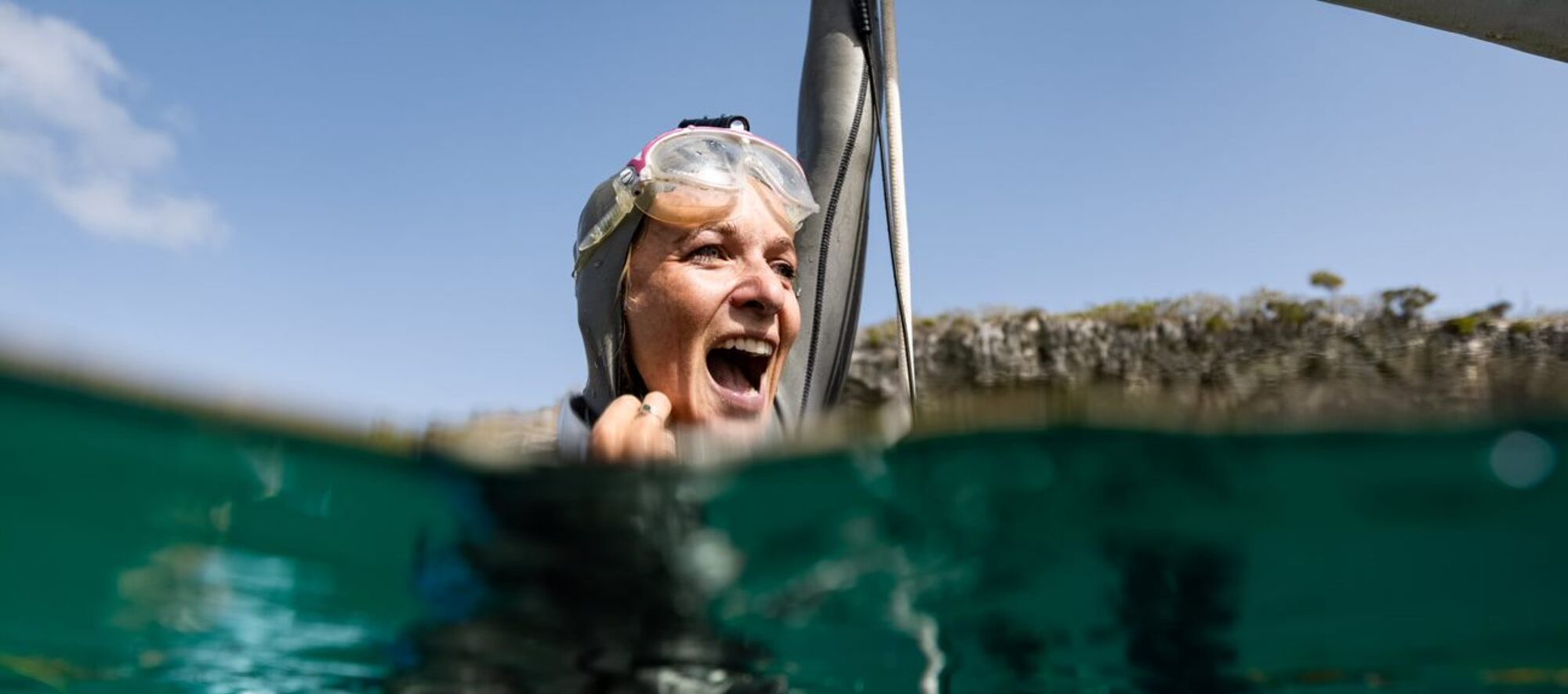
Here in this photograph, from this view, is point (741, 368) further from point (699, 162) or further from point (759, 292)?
point (699, 162)

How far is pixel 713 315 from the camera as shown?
126 inches

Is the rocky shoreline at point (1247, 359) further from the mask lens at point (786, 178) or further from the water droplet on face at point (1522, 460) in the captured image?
the mask lens at point (786, 178)

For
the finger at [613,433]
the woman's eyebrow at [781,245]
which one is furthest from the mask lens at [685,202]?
the finger at [613,433]

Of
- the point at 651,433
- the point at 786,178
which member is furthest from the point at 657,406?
the point at 786,178

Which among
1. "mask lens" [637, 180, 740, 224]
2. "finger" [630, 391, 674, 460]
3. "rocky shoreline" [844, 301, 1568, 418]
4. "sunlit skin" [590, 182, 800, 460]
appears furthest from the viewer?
"mask lens" [637, 180, 740, 224]

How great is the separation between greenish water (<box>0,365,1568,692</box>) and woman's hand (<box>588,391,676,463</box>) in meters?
0.08

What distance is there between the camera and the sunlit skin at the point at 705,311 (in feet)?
10.5

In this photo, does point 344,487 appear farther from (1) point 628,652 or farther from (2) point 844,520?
(2) point 844,520

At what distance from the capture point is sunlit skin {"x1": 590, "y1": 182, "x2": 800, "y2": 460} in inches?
125

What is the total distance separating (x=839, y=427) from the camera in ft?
8.87

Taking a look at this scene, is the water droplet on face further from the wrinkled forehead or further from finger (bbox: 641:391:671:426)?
finger (bbox: 641:391:671:426)

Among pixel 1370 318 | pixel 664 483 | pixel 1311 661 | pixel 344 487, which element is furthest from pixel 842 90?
pixel 1370 318

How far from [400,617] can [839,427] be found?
1760 millimetres

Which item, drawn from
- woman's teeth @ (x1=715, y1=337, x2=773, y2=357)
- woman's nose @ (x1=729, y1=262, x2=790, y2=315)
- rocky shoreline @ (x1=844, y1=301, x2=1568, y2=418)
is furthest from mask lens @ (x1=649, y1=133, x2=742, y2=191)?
rocky shoreline @ (x1=844, y1=301, x2=1568, y2=418)
